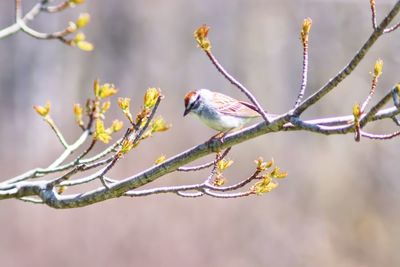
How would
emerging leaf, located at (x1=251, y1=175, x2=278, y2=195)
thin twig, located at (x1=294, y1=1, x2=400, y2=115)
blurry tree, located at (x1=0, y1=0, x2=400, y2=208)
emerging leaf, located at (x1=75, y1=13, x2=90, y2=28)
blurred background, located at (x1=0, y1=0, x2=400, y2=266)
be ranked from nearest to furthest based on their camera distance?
1. thin twig, located at (x1=294, y1=1, x2=400, y2=115)
2. blurry tree, located at (x1=0, y1=0, x2=400, y2=208)
3. emerging leaf, located at (x1=75, y1=13, x2=90, y2=28)
4. emerging leaf, located at (x1=251, y1=175, x2=278, y2=195)
5. blurred background, located at (x1=0, y1=0, x2=400, y2=266)

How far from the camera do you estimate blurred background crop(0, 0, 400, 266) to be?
11062 mm

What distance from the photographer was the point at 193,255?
10945mm

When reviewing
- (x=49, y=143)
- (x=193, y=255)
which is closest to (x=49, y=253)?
(x=193, y=255)

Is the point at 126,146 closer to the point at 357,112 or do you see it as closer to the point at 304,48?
the point at 304,48

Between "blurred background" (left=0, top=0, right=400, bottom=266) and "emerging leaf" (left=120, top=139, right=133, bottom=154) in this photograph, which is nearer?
"emerging leaf" (left=120, top=139, right=133, bottom=154)

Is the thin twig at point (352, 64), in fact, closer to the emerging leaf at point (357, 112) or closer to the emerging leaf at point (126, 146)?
the emerging leaf at point (357, 112)

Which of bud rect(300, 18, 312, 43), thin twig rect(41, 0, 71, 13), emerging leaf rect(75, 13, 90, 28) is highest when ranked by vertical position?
thin twig rect(41, 0, 71, 13)

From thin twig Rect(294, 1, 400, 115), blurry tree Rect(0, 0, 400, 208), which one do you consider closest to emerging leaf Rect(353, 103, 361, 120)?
blurry tree Rect(0, 0, 400, 208)

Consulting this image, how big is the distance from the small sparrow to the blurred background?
263 inches

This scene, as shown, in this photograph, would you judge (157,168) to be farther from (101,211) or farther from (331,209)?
(331,209)

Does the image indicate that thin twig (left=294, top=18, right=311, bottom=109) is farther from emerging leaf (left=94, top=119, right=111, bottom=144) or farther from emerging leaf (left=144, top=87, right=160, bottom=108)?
emerging leaf (left=94, top=119, right=111, bottom=144)

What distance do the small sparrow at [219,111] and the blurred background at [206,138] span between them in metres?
6.68

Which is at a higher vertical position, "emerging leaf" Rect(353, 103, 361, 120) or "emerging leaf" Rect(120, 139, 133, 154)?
"emerging leaf" Rect(353, 103, 361, 120)

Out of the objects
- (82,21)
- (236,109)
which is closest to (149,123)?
(82,21)
